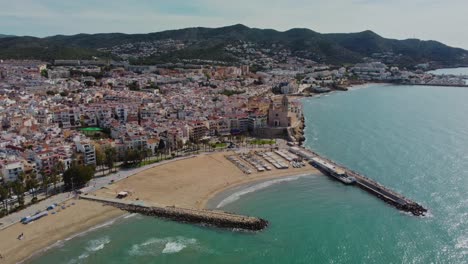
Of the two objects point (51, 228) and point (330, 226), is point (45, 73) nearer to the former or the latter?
point (51, 228)

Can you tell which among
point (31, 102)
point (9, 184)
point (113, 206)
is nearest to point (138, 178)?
point (113, 206)

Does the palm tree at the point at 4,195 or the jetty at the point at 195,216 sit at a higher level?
the palm tree at the point at 4,195

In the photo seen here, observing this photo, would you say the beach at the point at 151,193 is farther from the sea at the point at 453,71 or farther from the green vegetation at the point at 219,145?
the sea at the point at 453,71

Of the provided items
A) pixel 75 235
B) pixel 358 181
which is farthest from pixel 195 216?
pixel 358 181

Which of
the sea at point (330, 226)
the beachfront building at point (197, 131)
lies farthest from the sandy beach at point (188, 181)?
the beachfront building at point (197, 131)

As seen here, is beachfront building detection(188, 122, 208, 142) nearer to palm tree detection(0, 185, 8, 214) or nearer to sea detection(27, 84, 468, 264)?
sea detection(27, 84, 468, 264)

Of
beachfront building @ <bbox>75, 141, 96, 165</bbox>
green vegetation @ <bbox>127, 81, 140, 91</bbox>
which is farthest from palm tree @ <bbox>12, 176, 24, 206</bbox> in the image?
green vegetation @ <bbox>127, 81, 140, 91</bbox>
